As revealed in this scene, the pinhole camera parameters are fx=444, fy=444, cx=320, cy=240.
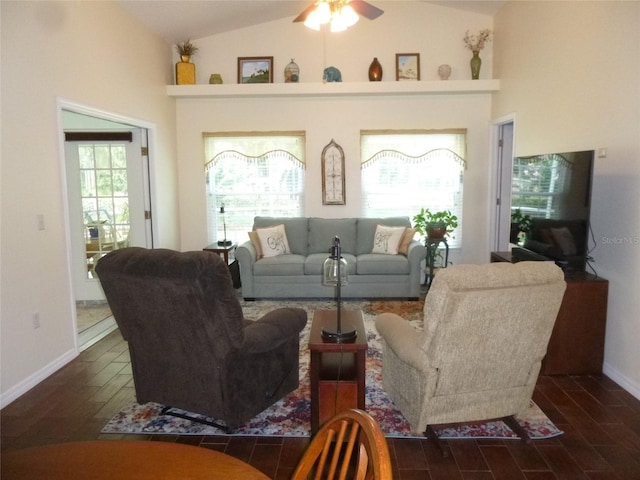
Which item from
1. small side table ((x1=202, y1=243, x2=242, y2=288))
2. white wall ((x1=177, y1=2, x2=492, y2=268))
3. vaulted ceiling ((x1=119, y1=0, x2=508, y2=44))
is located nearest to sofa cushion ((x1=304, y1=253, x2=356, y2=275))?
small side table ((x1=202, y1=243, x2=242, y2=288))

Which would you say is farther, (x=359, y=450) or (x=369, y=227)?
(x=369, y=227)

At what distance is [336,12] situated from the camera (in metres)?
3.10

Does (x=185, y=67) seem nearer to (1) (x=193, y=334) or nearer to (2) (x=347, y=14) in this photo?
(2) (x=347, y=14)

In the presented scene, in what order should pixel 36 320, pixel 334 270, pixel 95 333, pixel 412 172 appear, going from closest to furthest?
pixel 334 270 → pixel 36 320 → pixel 95 333 → pixel 412 172

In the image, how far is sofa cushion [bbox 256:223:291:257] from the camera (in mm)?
5383

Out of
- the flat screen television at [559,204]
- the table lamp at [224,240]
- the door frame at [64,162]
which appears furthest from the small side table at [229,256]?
the flat screen television at [559,204]

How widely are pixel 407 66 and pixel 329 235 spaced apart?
2.44 metres

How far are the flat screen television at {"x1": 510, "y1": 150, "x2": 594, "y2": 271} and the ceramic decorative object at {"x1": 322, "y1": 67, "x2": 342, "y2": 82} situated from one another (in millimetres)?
2709

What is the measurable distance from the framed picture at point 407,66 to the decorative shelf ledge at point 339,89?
23cm

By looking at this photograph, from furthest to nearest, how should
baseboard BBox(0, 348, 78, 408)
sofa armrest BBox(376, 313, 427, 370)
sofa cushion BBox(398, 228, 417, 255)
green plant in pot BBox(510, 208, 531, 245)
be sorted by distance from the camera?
sofa cushion BBox(398, 228, 417, 255) < green plant in pot BBox(510, 208, 531, 245) < baseboard BBox(0, 348, 78, 408) < sofa armrest BBox(376, 313, 427, 370)

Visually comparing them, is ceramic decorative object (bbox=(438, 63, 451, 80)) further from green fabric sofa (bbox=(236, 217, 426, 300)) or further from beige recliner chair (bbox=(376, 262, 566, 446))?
beige recliner chair (bbox=(376, 262, 566, 446))

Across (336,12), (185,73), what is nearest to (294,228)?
(185,73)

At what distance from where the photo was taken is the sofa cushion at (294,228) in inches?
222

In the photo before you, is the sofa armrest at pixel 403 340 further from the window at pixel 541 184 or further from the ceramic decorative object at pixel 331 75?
the ceramic decorative object at pixel 331 75
